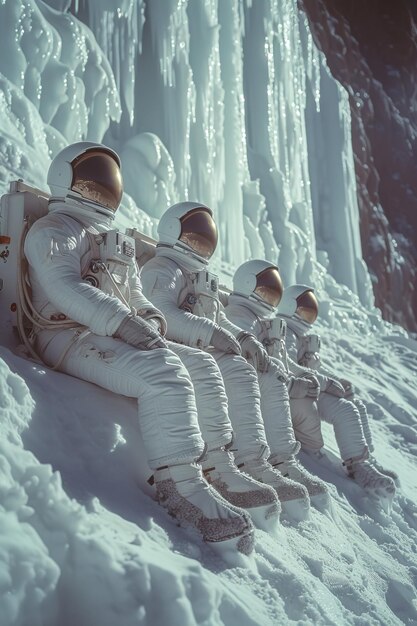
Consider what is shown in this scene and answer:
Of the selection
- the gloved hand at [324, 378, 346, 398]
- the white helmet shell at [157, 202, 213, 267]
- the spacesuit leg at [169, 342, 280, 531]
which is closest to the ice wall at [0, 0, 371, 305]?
the white helmet shell at [157, 202, 213, 267]

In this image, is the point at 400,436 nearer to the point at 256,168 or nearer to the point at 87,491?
the point at 87,491

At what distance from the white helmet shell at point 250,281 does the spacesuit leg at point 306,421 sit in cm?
57

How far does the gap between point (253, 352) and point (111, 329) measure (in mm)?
1026

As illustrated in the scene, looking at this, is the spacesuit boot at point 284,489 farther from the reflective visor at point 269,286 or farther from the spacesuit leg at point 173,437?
the reflective visor at point 269,286

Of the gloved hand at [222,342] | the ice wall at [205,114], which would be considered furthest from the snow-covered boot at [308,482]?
the ice wall at [205,114]

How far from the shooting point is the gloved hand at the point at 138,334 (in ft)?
7.01

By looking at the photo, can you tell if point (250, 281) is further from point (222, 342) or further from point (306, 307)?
point (222, 342)

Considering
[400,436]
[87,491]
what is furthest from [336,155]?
[87,491]

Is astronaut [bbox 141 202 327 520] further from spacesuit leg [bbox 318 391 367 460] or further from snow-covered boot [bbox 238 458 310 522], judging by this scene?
spacesuit leg [bbox 318 391 367 460]

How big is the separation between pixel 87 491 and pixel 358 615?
2.99 ft

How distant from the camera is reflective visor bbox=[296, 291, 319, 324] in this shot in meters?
4.44

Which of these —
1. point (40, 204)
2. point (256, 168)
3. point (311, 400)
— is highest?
point (256, 168)

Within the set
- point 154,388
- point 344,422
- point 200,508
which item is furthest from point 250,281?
point 200,508

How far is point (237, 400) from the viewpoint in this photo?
257cm
